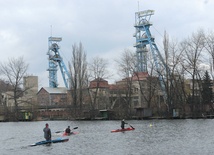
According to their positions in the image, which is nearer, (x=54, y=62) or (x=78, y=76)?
(x=78, y=76)

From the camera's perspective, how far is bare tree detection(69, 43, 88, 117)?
95.1m

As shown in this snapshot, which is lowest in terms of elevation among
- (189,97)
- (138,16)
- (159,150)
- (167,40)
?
(159,150)

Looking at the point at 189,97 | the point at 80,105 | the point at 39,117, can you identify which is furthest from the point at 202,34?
the point at 39,117

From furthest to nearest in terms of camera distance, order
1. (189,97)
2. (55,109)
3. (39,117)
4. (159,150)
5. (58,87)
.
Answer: (58,87) < (55,109) < (39,117) < (189,97) < (159,150)

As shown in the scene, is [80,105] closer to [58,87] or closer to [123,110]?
[123,110]

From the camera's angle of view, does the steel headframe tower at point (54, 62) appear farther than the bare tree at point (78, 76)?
Yes

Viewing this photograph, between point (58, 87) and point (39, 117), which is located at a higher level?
point (58, 87)

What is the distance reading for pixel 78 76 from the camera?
95188 millimetres

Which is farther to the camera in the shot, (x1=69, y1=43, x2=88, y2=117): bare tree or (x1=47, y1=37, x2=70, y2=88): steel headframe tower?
(x1=47, y1=37, x2=70, y2=88): steel headframe tower

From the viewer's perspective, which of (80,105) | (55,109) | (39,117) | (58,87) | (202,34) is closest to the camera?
(202,34)

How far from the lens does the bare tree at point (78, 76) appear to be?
9506 centimetres

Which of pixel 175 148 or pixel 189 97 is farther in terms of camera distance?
pixel 189 97

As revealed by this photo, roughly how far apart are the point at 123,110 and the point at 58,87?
231 ft

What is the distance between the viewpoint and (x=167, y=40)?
82.2 m
